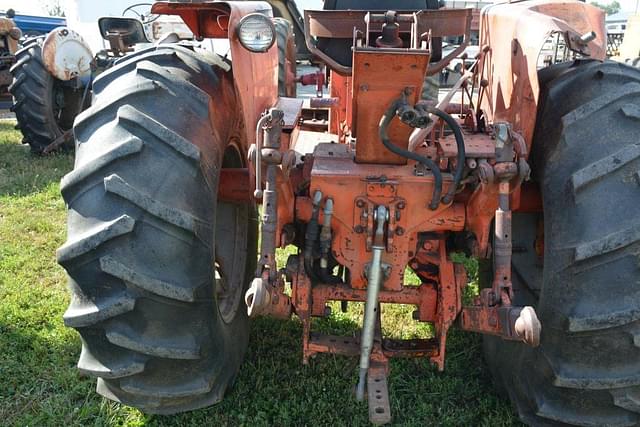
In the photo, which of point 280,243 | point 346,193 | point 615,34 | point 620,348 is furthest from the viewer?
point 615,34

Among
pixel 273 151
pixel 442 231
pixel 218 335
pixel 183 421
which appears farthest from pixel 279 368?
pixel 273 151

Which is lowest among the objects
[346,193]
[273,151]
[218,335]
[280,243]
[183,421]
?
[183,421]

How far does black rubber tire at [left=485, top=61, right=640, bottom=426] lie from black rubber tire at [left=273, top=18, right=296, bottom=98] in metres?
2.22

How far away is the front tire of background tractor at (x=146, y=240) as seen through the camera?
1.97 meters

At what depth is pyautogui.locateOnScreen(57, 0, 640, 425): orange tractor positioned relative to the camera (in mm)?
1980

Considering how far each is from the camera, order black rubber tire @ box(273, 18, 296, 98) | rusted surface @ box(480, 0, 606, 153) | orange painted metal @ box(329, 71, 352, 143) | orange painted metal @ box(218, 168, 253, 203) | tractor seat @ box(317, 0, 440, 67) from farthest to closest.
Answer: black rubber tire @ box(273, 18, 296, 98) < orange painted metal @ box(329, 71, 352, 143) < tractor seat @ box(317, 0, 440, 67) < orange painted metal @ box(218, 168, 253, 203) < rusted surface @ box(480, 0, 606, 153)

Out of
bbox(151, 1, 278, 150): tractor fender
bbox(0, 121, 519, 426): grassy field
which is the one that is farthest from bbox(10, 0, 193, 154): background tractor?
bbox(151, 1, 278, 150): tractor fender

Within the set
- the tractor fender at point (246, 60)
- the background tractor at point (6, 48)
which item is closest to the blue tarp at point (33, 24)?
the background tractor at point (6, 48)

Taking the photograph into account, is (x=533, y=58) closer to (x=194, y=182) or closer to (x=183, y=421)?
(x=194, y=182)

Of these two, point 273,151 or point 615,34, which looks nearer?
point 273,151

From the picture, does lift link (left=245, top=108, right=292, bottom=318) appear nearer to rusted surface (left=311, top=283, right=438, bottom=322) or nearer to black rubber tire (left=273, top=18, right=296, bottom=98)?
rusted surface (left=311, top=283, right=438, bottom=322)

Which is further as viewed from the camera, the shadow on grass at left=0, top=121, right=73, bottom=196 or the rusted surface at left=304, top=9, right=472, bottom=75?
the shadow on grass at left=0, top=121, right=73, bottom=196

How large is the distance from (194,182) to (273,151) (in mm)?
306

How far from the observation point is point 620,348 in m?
2.00
